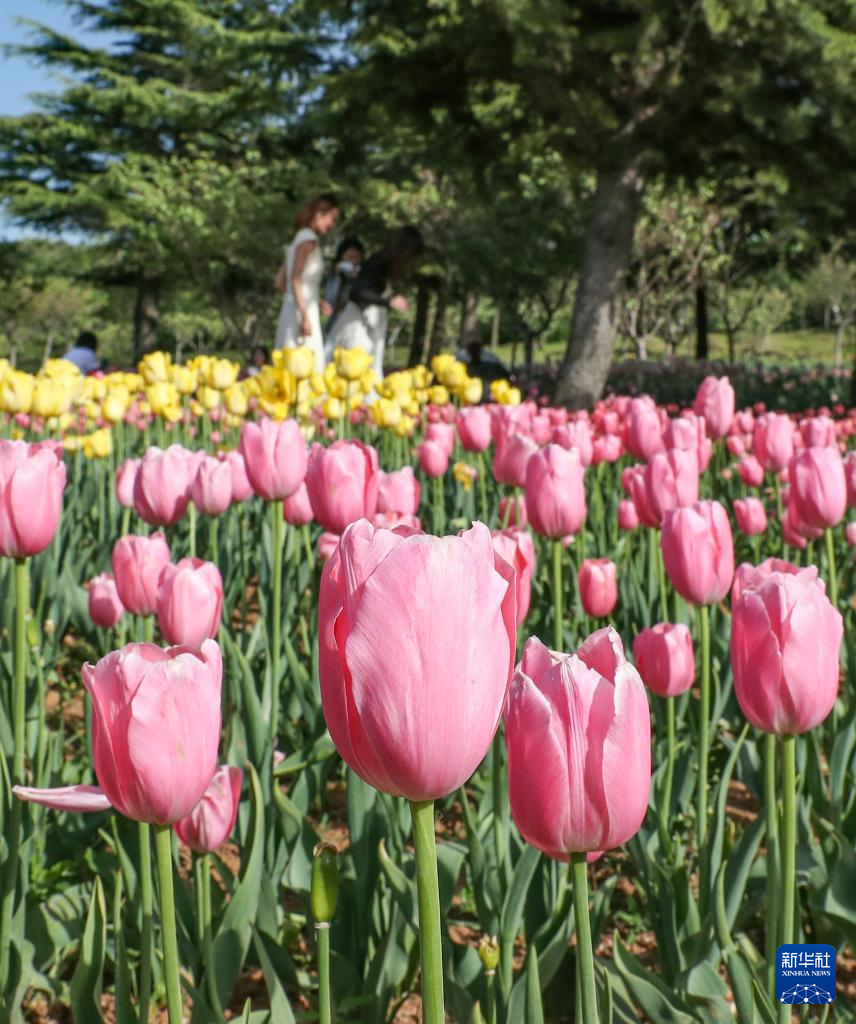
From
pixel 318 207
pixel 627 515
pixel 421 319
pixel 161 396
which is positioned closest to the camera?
pixel 627 515

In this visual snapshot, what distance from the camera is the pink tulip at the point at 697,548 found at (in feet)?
4.89

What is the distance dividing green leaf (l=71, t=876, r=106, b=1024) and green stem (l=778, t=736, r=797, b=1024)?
2.52ft

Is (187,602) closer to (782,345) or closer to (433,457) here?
(433,457)

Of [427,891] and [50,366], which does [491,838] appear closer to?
[427,891]

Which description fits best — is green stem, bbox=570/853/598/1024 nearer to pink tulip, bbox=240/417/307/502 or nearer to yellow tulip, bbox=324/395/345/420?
pink tulip, bbox=240/417/307/502

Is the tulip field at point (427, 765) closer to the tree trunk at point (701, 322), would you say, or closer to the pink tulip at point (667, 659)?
the pink tulip at point (667, 659)

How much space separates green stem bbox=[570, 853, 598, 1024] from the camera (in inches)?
29.4

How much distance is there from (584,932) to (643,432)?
225 centimetres

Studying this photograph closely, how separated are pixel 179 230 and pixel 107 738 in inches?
915

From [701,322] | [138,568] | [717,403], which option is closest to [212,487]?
[138,568]

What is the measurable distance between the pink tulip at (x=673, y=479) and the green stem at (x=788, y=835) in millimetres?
985

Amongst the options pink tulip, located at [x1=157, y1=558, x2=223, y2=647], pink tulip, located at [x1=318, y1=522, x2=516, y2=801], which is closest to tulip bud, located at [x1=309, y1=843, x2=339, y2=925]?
pink tulip, located at [x1=318, y1=522, x2=516, y2=801]

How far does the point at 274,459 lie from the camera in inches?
76.9

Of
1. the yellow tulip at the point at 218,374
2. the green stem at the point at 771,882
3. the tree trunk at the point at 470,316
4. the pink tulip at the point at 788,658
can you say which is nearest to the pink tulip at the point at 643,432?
the green stem at the point at 771,882
